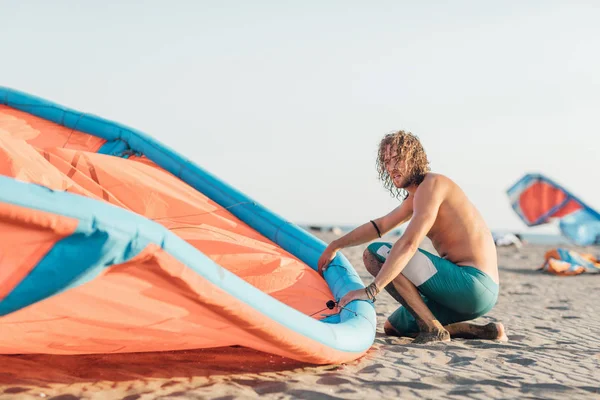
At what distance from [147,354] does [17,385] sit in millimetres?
606

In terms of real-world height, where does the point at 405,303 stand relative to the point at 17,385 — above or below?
above

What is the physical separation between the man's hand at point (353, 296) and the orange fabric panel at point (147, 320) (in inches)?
19.1

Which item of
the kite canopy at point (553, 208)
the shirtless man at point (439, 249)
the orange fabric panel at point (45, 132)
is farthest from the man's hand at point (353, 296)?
the kite canopy at point (553, 208)

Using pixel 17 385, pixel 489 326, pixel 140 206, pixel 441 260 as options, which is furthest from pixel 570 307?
pixel 17 385

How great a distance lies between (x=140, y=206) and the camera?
3842mm

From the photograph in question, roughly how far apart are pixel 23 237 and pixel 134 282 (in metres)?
0.38

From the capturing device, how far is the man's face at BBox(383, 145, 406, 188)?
319cm

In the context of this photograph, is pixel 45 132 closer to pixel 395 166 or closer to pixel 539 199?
pixel 395 166

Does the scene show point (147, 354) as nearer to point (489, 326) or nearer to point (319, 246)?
point (319, 246)

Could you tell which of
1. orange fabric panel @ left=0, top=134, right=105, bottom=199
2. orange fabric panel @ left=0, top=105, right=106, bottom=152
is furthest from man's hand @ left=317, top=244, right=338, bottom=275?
orange fabric panel @ left=0, top=105, right=106, bottom=152

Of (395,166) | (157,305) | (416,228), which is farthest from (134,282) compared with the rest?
(395,166)

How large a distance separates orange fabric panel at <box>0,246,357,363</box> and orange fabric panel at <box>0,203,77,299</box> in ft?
0.54

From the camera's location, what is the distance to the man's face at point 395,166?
3189 millimetres

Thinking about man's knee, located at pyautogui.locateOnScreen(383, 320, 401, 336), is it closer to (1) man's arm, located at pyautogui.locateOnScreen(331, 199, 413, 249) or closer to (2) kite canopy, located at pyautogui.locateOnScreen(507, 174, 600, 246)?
(1) man's arm, located at pyautogui.locateOnScreen(331, 199, 413, 249)
